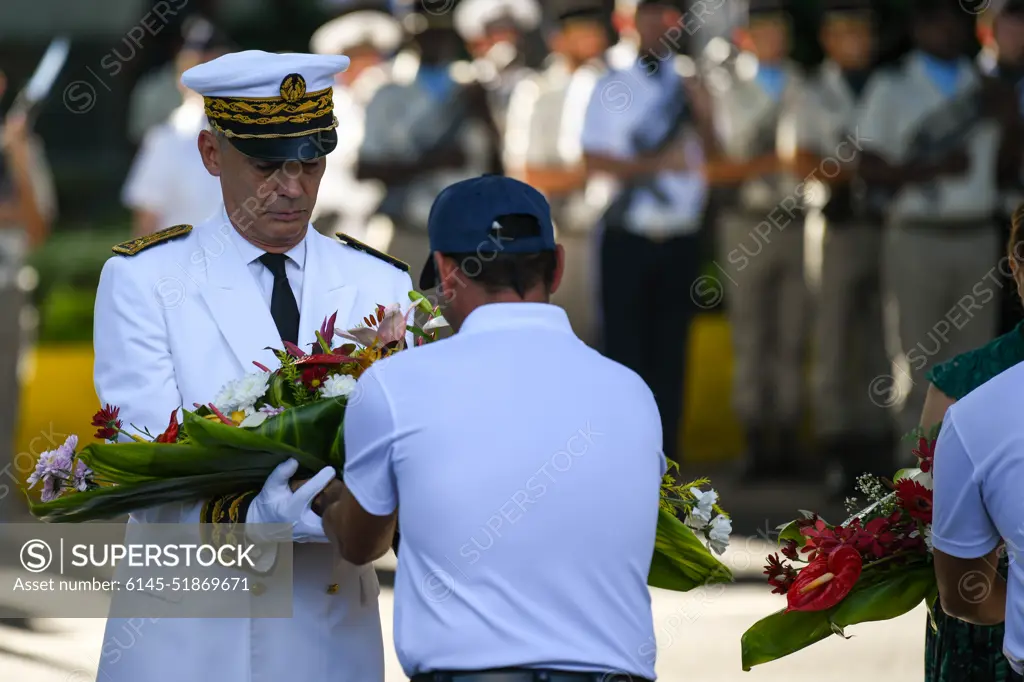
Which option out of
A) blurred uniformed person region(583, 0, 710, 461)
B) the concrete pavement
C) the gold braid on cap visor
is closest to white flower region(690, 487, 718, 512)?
the gold braid on cap visor

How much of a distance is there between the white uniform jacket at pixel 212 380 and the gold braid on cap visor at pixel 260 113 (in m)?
0.21

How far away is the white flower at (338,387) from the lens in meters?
3.67

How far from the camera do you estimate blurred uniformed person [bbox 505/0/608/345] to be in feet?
34.6

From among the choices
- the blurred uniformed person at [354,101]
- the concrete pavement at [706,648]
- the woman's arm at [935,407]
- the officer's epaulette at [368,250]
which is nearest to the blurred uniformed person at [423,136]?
the blurred uniformed person at [354,101]

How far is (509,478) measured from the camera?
10.1 ft

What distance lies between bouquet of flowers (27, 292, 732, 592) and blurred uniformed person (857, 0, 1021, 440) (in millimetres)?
6040

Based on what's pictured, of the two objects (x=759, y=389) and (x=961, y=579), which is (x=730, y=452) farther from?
(x=961, y=579)

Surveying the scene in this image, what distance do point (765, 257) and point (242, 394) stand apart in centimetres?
756

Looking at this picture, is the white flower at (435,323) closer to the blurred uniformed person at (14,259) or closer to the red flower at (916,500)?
the red flower at (916,500)

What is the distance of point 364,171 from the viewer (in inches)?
417

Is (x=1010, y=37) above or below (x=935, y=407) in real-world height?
above

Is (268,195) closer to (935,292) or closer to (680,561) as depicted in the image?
(680,561)

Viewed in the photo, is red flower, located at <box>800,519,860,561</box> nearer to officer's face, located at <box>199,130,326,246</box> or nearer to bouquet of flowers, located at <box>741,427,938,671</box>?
bouquet of flowers, located at <box>741,427,938,671</box>

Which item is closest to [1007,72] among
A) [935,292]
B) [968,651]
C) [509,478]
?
[935,292]
